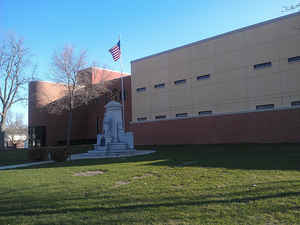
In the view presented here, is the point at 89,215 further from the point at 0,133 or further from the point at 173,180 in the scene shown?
the point at 0,133

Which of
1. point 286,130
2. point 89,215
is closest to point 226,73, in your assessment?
point 286,130

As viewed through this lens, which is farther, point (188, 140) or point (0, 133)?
point (0, 133)

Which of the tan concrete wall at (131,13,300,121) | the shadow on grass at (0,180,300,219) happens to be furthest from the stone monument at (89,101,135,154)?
the shadow on grass at (0,180,300,219)

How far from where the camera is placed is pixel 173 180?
7.29m

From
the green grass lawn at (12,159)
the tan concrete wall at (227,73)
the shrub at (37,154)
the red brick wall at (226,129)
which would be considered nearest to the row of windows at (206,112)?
the tan concrete wall at (227,73)

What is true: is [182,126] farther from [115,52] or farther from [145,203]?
[145,203]

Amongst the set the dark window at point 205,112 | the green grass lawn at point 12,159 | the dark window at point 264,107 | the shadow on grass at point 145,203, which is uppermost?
the dark window at point 264,107

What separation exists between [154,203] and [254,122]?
1858 cm

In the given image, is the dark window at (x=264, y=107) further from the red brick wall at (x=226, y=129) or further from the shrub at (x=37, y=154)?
the shrub at (x=37, y=154)

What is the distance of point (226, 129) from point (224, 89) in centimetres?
379

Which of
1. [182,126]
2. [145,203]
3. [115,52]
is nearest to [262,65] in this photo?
[182,126]

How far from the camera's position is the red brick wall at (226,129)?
20.0 meters

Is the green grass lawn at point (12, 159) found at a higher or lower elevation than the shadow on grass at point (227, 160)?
lower

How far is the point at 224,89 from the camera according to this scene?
2414 centimetres
